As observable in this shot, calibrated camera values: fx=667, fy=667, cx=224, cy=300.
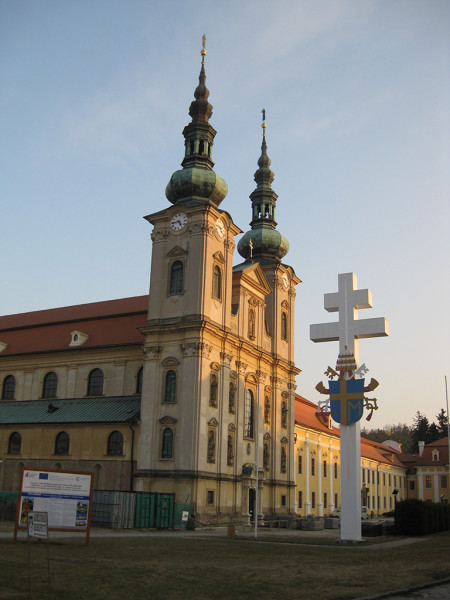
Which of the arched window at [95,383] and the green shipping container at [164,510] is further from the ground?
the arched window at [95,383]

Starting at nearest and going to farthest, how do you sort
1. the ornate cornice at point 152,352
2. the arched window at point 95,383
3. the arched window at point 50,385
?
the ornate cornice at point 152,352 → the arched window at point 95,383 → the arched window at point 50,385

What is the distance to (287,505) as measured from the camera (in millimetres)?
51531

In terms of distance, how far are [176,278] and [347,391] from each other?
62.2 ft

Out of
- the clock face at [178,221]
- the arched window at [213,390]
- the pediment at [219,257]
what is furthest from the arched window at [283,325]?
the clock face at [178,221]

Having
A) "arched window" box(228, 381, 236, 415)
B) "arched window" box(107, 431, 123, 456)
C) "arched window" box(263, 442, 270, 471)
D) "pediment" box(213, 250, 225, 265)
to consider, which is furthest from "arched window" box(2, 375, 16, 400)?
"arched window" box(263, 442, 270, 471)

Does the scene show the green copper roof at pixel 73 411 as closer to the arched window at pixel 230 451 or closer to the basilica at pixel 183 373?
the basilica at pixel 183 373

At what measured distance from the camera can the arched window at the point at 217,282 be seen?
44906 millimetres

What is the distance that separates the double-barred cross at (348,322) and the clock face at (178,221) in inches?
689

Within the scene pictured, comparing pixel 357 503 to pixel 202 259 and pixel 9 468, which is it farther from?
pixel 9 468

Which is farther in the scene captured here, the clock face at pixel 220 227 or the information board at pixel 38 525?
the clock face at pixel 220 227

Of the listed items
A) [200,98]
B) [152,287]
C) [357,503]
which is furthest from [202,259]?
[357,503]

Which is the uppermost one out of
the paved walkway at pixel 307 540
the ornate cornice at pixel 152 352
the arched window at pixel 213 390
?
the ornate cornice at pixel 152 352

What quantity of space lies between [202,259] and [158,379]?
324 inches

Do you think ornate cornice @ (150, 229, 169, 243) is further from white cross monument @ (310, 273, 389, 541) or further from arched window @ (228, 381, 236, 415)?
white cross monument @ (310, 273, 389, 541)
